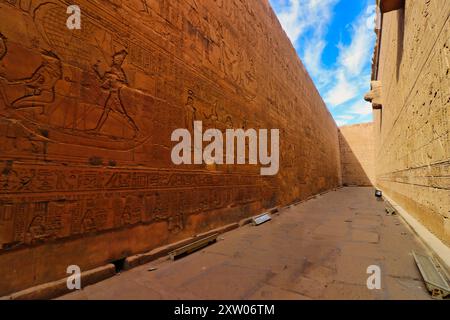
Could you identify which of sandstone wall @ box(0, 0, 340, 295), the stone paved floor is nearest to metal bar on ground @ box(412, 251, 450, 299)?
the stone paved floor

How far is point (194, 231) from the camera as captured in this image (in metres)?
3.38

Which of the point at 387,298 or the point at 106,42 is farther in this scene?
the point at 106,42

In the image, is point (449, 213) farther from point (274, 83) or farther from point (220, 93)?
point (274, 83)

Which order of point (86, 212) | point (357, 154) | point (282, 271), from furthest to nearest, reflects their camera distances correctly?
point (357, 154) < point (282, 271) < point (86, 212)

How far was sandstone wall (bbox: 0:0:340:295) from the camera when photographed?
175 centimetres

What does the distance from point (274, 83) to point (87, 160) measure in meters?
6.17

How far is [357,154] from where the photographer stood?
2202 cm

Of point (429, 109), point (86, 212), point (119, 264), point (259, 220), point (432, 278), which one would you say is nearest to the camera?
point (432, 278)

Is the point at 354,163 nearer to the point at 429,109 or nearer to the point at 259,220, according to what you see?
the point at 259,220

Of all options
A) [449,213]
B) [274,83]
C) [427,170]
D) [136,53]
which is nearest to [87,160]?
[136,53]

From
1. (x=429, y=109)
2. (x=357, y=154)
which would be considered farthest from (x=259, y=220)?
(x=357, y=154)

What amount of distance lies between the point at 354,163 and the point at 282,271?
907 inches

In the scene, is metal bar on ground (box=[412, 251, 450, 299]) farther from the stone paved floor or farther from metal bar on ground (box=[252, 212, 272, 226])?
metal bar on ground (box=[252, 212, 272, 226])
